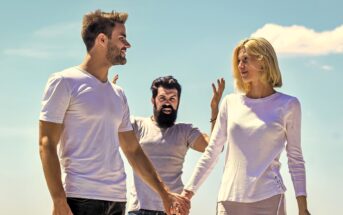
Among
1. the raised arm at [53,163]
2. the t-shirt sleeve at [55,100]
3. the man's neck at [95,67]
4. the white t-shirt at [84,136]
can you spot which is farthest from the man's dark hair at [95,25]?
the raised arm at [53,163]

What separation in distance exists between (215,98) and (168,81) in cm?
97

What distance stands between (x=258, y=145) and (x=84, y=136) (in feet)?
5.09

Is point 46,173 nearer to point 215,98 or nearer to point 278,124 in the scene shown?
point 278,124

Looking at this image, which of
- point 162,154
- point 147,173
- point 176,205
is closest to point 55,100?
point 147,173

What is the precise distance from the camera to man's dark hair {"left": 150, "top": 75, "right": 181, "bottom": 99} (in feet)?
29.0

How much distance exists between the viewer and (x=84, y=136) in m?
5.97

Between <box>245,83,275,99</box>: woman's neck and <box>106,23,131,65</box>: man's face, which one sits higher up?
<box>106,23,131,65</box>: man's face

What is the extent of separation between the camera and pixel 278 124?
615 centimetres

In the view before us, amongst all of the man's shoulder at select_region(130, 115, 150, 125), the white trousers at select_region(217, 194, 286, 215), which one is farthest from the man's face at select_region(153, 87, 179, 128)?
the white trousers at select_region(217, 194, 286, 215)

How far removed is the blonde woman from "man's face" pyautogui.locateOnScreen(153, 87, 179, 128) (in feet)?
6.88

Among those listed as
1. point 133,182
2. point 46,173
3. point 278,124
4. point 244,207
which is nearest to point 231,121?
point 278,124

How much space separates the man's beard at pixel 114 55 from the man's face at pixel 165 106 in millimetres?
2172

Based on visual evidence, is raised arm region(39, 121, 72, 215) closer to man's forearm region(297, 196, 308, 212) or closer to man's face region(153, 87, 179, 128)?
man's forearm region(297, 196, 308, 212)

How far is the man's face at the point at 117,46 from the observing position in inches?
253
